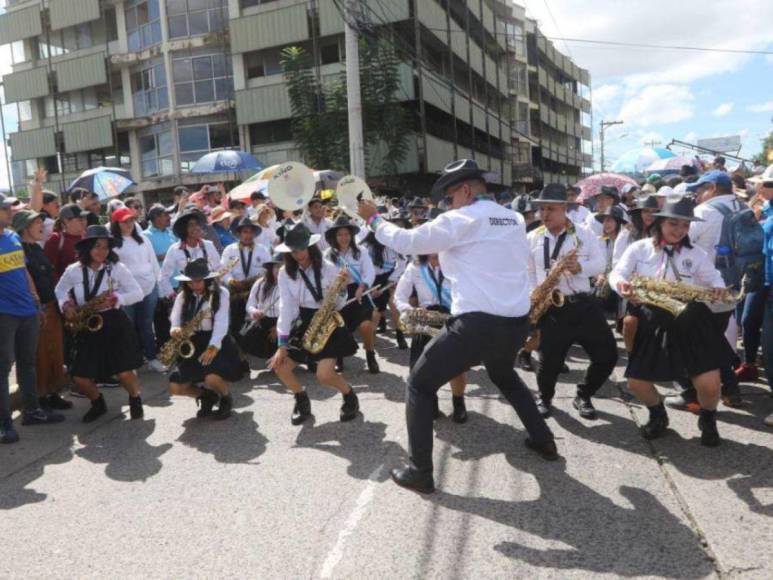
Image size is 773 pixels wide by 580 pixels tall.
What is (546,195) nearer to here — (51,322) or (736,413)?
(736,413)

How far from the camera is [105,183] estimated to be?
10594mm

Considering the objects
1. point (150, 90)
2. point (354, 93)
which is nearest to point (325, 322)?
point (354, 93)

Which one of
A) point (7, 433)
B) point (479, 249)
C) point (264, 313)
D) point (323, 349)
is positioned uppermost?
point (479, 249)

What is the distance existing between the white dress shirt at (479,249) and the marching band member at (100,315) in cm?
331

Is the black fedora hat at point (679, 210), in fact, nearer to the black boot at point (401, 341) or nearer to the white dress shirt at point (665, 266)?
the white dress shirt at point (665, 266)

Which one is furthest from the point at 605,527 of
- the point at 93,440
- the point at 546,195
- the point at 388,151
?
the point at 388,151

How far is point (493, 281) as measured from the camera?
3.99m

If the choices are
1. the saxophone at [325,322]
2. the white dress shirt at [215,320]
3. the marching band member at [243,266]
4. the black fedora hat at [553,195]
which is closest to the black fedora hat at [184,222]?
the marching band member at [243,266]

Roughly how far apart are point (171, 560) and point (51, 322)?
402 cm

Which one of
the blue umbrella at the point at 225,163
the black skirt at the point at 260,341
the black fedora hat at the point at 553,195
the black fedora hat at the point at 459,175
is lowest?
the black skirt at the point at 260,341

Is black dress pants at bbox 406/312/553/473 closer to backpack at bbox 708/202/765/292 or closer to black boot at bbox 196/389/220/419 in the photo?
black boot at bbox 196/389/220/419

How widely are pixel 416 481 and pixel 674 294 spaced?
2.35 m

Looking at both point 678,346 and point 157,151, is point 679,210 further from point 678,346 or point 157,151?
point 157,151

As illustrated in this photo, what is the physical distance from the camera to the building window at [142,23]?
26031mm
